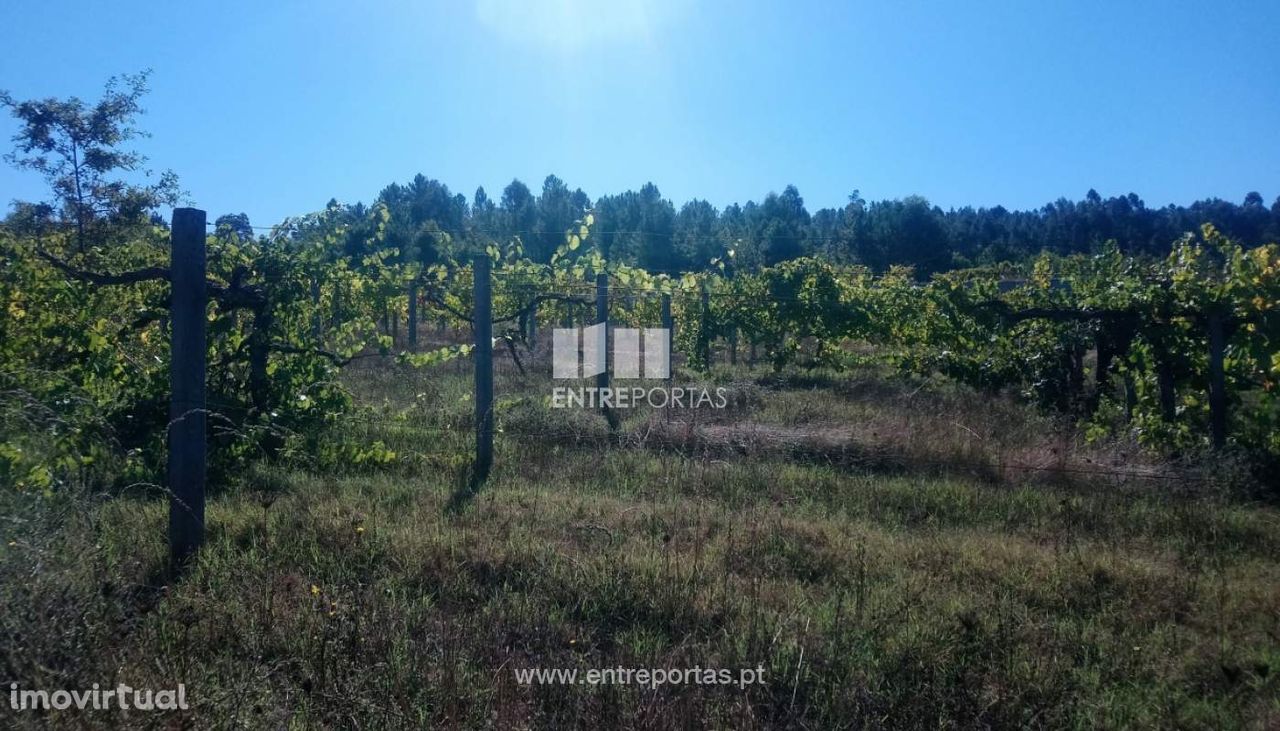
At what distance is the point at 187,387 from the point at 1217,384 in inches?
300

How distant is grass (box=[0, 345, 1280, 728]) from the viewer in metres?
3.01

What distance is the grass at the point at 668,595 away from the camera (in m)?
3.01

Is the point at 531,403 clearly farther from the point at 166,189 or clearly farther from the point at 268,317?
the point at 166,189

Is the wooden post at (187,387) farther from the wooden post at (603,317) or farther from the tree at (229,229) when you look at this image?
the wooden post at (603,317)

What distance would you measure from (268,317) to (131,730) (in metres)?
4.37

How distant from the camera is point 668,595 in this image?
155 inches

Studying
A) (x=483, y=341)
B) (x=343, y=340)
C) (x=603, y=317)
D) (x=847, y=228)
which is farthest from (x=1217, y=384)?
(x=847, y=228)

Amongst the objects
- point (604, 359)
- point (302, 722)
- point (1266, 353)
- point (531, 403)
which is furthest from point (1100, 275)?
point (302, 722)

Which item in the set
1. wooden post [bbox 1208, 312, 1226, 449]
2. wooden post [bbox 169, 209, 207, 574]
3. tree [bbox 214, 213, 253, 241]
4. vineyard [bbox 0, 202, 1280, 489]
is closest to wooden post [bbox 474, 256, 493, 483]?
vineyard [bbox 0, 202, 1280, 489]

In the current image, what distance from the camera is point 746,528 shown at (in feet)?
16.7

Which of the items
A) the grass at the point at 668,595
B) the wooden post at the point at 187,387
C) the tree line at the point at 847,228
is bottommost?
the grass at the point at 668,595

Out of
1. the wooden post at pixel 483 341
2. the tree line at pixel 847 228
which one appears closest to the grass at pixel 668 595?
the wooden post at pixel 483 341

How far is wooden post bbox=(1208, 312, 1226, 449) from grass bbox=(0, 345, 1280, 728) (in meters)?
0.94

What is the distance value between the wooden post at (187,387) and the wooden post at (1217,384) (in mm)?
7446
